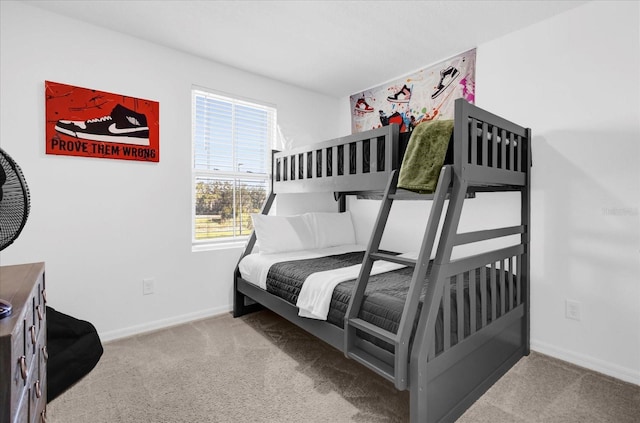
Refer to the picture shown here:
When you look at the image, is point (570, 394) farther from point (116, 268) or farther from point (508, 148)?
point (116, 268)

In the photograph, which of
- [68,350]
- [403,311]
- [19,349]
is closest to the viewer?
[19,349]

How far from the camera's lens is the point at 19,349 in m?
0.84

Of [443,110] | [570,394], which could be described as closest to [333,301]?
[570,394]

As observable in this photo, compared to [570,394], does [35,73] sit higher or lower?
higher

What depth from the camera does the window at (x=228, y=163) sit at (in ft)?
9.72

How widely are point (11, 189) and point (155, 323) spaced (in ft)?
6.73

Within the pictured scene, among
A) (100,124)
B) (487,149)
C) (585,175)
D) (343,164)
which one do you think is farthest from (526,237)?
(100,124)

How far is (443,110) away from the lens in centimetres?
285

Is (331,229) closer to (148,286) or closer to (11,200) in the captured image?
(148,286)

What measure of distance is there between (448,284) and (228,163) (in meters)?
2.33

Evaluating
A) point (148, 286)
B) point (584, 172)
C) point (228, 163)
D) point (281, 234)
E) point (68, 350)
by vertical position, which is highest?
point (228, 163)

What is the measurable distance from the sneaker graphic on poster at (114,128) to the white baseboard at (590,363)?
11.1 ft

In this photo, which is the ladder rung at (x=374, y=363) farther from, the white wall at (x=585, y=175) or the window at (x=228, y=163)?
the window at (x=228, y=163)

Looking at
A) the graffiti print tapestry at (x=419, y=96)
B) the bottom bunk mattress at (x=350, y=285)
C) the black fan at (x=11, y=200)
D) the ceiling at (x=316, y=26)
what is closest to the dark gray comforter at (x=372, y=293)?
the bottom bunk mattress at (x=350, y=285)
